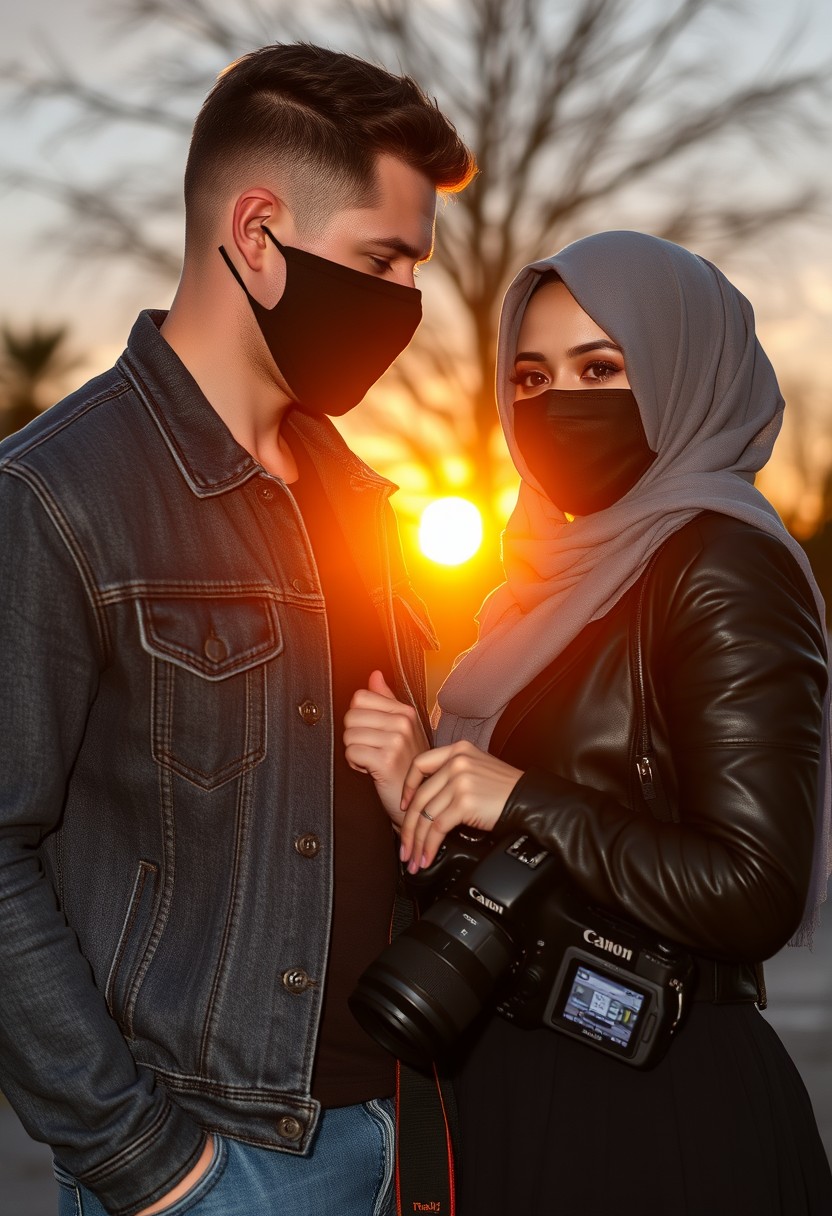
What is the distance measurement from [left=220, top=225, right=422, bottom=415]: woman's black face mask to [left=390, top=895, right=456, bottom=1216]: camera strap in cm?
114

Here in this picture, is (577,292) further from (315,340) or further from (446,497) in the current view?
(446,497)

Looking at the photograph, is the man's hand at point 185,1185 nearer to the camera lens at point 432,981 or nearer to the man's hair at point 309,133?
the camera lens at point 432,981

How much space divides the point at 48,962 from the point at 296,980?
0.37m

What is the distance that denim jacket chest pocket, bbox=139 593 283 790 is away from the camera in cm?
185

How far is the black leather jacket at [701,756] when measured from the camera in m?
1.90

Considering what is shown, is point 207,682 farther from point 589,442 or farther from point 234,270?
point 589,442

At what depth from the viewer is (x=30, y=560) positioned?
1.75 m

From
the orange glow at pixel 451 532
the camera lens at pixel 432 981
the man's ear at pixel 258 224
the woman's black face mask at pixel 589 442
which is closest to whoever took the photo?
the camera lens at pixel 432 981

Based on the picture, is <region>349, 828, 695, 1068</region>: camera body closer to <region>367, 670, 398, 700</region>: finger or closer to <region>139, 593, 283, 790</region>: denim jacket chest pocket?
<region>367, 670, 398, 700</region>: finger

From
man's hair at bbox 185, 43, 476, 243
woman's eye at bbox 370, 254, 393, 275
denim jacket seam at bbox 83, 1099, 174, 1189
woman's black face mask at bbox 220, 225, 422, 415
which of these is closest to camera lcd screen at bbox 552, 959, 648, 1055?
denim jacket seam at bbox 83, 1099, 174, 1189

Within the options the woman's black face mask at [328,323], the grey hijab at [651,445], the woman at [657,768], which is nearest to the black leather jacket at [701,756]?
the woman at [657,768]

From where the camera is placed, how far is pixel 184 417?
2.04 m

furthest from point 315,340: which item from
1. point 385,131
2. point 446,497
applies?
point 446,497

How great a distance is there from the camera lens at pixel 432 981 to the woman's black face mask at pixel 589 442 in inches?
35.9
